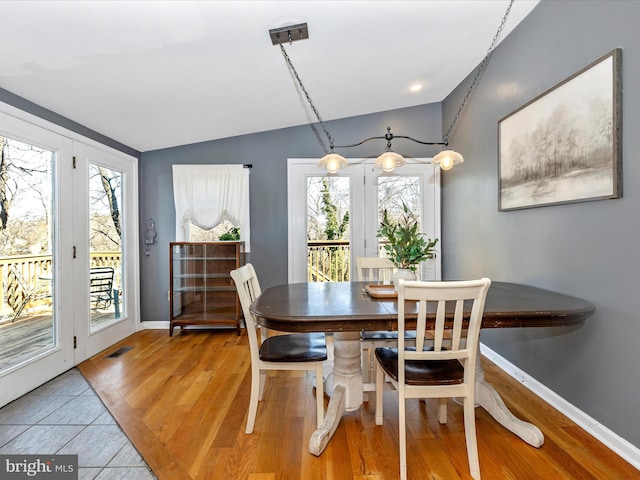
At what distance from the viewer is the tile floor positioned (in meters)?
1.64

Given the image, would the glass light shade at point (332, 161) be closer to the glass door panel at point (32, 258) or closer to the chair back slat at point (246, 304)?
the chair back slat at point (246, 304)

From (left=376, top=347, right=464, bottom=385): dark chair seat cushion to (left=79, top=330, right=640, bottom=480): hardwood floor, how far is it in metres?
0.45

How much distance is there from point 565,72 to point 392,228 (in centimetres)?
151

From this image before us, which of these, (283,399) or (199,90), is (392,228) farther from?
(199,90)

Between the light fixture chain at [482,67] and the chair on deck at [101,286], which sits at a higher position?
the light fixture chain at [482,67]

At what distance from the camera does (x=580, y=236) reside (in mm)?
1971

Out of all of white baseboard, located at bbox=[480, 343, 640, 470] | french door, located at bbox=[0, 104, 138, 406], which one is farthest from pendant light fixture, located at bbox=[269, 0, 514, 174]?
french door, located at bbox=[0, 104, 138, 406]

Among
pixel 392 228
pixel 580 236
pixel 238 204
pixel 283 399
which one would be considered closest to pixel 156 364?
pixel 283 399

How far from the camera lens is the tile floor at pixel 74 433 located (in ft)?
5.38

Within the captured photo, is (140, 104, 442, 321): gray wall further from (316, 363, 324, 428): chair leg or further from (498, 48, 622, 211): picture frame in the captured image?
(316, 363, 324, 428): chair leg

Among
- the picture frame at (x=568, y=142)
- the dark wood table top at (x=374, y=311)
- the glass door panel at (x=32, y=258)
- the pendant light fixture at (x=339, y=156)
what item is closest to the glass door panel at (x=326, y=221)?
the pendant light fixture at (x=339, y=156)

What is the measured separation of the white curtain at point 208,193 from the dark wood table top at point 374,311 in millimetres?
2089

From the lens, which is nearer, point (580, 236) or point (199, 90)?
point (580, 236)

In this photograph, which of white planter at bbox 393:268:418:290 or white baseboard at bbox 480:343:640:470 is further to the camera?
white planter at bbox 393:268:418:290
